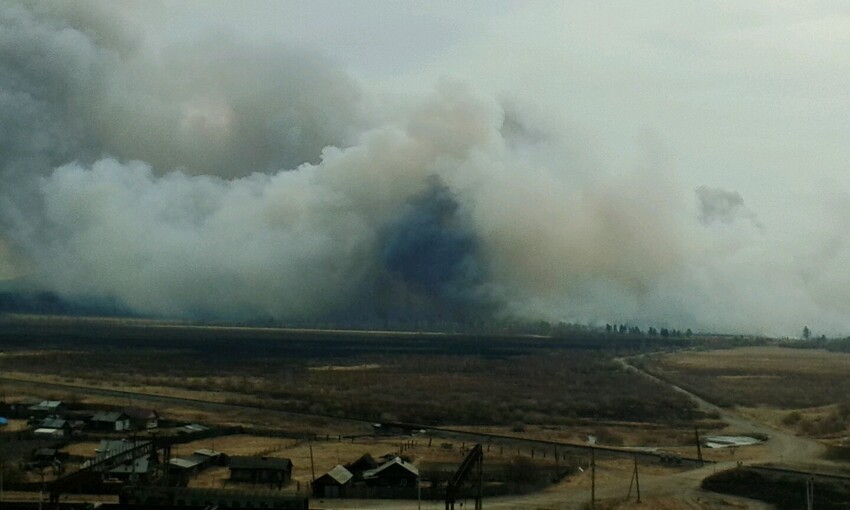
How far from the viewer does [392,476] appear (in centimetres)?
4428

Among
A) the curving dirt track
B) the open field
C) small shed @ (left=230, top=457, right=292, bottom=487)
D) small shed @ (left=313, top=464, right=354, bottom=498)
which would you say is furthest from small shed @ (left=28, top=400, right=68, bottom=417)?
the curving dirt track

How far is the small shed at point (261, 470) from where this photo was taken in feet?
145

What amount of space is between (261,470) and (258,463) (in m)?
0.57

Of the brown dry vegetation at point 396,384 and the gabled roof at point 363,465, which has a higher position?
the brown dry vegetation at point 396,384

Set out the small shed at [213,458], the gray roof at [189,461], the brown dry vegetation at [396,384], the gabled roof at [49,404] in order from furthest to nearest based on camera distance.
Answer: the brown dry vegetation at [396,384] → the gabled roof at [49,404] → the small shed at [213,458] → the gray roof at [189,461]

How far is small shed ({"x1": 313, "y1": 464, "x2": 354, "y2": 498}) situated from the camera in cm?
4241

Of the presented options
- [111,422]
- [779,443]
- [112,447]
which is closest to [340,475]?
[112,447]

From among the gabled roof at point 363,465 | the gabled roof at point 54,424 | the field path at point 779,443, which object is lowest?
the field path at point 779,443

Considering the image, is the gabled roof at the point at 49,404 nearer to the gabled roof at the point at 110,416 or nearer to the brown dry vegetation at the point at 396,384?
the gabled roof at the point at 110,416

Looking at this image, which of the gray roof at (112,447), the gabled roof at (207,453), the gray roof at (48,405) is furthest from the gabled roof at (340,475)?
the gray roof at (48,405)

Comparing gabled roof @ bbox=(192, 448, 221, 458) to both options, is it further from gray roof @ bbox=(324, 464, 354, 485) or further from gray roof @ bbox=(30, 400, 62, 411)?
gray roof @ bbox=(30, 400, 62, 411)

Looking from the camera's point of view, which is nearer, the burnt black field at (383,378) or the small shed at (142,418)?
the small shed at (142,418)

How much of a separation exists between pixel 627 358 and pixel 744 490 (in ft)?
323

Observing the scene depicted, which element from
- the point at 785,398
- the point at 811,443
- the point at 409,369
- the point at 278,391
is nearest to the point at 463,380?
the point at 409,369
